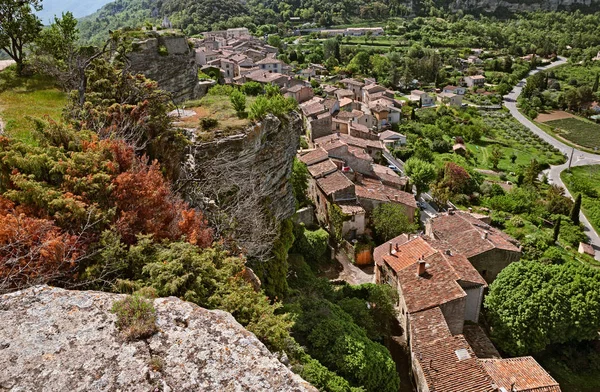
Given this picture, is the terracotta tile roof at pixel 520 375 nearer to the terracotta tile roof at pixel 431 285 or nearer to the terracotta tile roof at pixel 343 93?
the terracotta tile roof at pixel 431 285

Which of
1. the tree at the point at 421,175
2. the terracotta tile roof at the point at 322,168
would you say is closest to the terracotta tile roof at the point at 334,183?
the terracotta tile roof at the point at 322,168

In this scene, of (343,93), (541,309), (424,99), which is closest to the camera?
(541,309)

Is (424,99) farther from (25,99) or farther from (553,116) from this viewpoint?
(25,99)

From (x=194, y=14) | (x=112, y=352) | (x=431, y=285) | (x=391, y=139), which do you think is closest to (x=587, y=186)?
(x=391, y=139)

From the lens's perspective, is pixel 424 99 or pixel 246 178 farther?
pixel 424 99

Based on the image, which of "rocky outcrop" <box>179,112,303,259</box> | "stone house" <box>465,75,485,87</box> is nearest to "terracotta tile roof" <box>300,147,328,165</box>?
"rocky outcrop" <box>179,112,303,259</box>

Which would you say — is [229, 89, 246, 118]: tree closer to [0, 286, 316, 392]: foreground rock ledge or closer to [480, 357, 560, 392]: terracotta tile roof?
[0, 286, 316, 392]: foreground rock ledge
